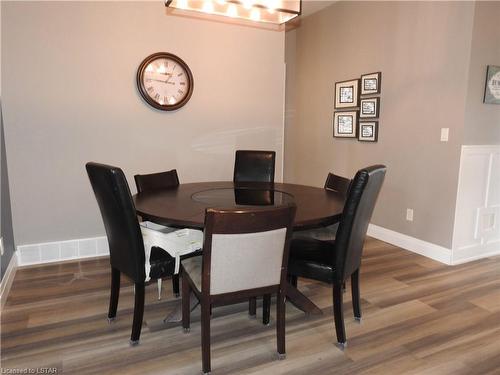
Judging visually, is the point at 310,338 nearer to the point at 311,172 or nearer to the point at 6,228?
the point at 6,228

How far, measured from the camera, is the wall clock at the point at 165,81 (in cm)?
328

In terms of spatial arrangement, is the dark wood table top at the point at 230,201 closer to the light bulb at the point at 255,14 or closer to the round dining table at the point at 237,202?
the round dining table at the point at 237,202

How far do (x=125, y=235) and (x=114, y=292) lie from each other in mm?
Answer: 498

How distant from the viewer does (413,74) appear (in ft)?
11.3

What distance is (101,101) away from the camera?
3197 millimetres

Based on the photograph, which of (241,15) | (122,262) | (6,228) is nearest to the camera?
(122,262)

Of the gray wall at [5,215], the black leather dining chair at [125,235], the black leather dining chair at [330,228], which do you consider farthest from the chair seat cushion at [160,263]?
the gray wall at [5,215]

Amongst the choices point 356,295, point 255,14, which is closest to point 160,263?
point 356,295

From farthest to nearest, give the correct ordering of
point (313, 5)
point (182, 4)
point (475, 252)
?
point (313, 5) → point (475, 252) → point (182, 4)

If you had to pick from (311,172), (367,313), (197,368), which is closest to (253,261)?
(197,368)

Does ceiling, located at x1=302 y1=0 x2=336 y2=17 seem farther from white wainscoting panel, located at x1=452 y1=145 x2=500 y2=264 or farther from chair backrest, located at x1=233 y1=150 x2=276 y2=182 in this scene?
white wainscoting panel, located at x1=452 y1=145 x2=500 y2=264

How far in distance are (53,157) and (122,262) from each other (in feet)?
5.37

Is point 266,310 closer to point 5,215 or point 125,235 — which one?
point 125,235

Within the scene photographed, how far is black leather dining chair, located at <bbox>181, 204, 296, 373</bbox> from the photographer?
154 cm
